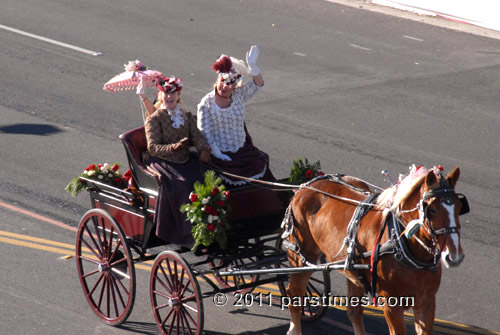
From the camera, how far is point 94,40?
18.0 meters

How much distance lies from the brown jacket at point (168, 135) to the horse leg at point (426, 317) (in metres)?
2.66

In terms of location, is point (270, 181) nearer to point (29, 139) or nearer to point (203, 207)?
point (203, 207)

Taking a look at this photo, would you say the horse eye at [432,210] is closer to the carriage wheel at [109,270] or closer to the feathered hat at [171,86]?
the feathered hat at [171,86]

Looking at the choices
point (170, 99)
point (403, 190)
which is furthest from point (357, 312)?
point (170, 99)

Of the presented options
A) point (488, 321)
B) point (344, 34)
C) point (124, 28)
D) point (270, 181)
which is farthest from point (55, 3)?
point (488, 321)

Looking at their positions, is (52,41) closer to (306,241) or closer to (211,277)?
(211,277)

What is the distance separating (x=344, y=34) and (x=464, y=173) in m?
7.98

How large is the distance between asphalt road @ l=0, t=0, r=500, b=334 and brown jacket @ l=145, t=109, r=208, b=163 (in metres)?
1.82

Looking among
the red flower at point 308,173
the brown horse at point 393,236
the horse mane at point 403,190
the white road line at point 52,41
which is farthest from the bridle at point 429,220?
the white road line at point 52,41

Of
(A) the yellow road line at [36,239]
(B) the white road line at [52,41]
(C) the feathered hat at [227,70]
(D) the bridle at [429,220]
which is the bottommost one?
(A) the yellow road line at [36,239]

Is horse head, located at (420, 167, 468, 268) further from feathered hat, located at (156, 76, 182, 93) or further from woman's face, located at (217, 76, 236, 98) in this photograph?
feathered hat, located at (156, 76, 182, 93)

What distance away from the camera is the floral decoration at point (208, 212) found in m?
7.03

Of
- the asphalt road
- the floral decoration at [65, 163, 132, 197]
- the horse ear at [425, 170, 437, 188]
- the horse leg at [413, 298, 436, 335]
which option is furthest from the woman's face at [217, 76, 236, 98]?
the horse leg at [413, 298, 436, 335]

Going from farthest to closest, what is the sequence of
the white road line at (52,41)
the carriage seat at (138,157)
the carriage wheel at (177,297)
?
the white road line at (52,41)
the carriage seat at (138,157)
the carriage wheel at (177,297)
